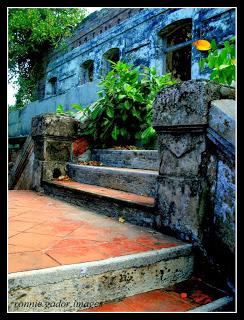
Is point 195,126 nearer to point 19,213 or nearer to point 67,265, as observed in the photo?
point 67,265

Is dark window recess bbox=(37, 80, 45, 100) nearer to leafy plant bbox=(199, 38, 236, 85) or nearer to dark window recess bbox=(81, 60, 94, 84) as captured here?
dark window recess bbox=(81, 60, 94, 84)

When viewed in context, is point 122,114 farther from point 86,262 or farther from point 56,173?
point 86,262

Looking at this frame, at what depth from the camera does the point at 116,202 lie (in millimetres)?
2797

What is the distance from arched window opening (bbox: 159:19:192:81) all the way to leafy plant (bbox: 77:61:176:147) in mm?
4712

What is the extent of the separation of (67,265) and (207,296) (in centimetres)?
84

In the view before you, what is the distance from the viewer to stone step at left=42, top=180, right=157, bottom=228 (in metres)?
2.51

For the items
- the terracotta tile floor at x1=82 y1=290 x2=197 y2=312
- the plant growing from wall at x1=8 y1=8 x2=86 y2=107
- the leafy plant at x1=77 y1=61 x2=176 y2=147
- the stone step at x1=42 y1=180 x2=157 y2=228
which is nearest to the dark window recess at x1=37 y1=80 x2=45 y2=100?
the plant growing from wall at x1=8 y1=8 x2=86 y2=107

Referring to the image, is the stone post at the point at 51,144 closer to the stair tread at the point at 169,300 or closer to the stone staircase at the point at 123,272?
the stone staircase at the point at 123,272

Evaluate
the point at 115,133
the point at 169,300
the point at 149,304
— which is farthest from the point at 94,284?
the point at 115,133

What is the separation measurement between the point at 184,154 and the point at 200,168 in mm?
177

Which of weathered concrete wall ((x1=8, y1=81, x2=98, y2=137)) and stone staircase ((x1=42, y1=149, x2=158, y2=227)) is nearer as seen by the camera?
stone staircase ((x1=42, y1=149, x2=158, y2=227))

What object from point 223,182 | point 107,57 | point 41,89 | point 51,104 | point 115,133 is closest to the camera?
point 223,182
